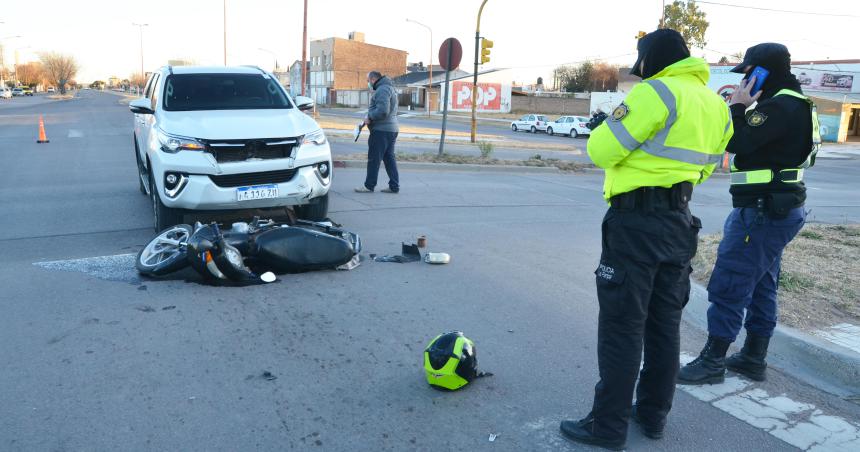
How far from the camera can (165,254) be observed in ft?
19.0

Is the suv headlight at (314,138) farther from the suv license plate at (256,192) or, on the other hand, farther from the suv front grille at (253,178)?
the suv license plate at (256,192)

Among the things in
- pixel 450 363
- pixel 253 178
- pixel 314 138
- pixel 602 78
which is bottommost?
pixel 450 363

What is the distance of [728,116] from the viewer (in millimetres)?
3162

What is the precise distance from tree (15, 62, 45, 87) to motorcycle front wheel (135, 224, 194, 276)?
159 meters

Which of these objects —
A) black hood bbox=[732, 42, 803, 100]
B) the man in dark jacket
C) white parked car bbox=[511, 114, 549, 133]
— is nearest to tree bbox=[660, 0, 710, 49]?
white parked car bbox=[511, 114, 549, 133]

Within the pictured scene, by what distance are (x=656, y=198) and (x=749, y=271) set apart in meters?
1.24

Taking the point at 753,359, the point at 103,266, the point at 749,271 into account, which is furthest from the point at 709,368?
the point at 103,266

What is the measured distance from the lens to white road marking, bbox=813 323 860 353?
4.39m

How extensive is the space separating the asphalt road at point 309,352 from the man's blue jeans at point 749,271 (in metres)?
0.45

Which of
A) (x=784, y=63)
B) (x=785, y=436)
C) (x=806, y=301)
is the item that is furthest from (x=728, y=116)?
(x=806, y=301)

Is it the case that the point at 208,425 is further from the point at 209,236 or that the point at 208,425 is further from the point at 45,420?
the point at 209,236

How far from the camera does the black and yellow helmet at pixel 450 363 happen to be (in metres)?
3.56

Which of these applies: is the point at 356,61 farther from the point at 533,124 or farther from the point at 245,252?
the point at 245,252

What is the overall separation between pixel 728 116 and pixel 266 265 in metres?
3.94
